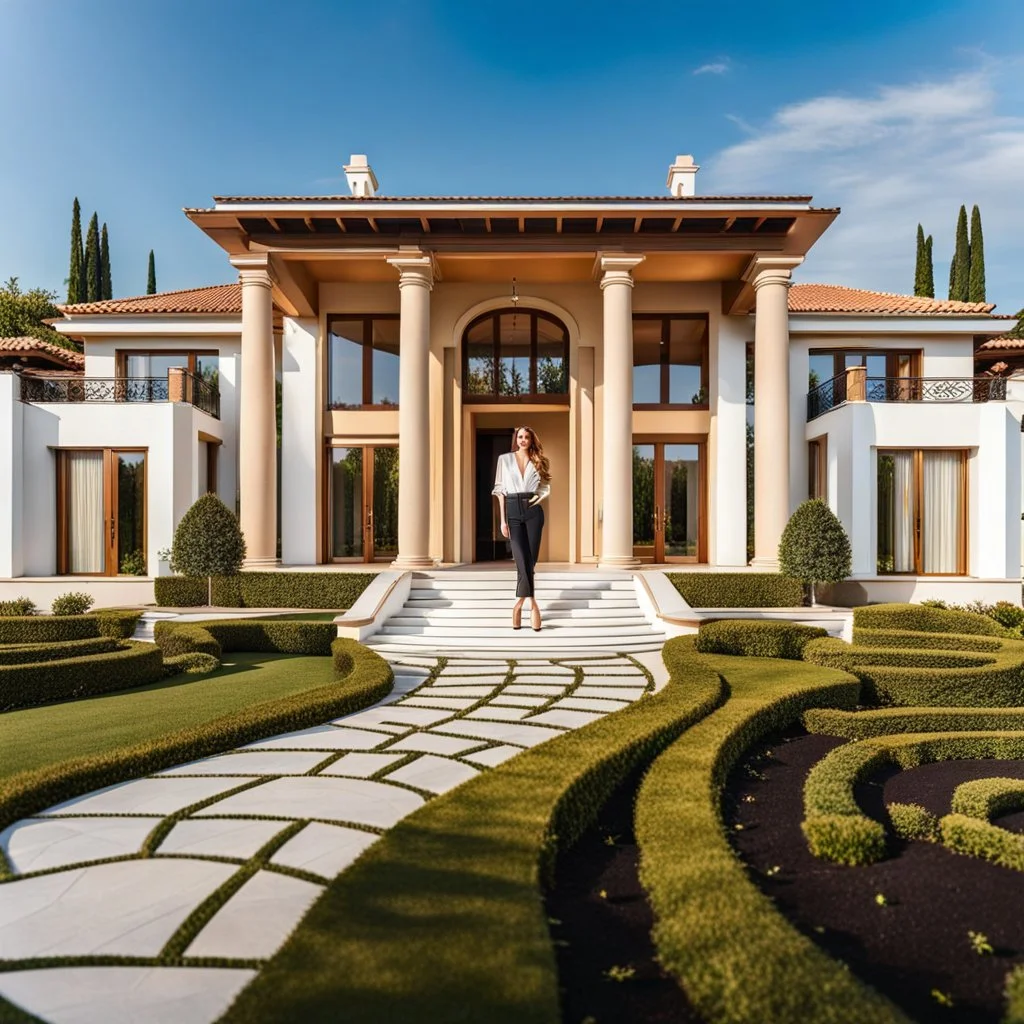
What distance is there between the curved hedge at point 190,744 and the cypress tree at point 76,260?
1390 inches

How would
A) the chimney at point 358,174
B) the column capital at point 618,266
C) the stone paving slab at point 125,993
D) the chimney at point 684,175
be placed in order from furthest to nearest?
the chimney at point 684,175
the chimney at point 358,174
the column capital at point 618,266
the stone paving slab at point 125,993

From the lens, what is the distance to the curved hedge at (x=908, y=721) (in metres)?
6.12

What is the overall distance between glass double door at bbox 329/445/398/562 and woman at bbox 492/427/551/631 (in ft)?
24.9

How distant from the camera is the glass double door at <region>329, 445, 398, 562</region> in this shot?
17469 millimetres

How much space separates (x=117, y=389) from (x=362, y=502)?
6474mm

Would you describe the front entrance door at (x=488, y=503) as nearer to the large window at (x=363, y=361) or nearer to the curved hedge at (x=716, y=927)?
the large window at (x=363, y=361)

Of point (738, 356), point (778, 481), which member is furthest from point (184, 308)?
point (778, 481)

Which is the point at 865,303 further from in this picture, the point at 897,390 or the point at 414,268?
the point at 414,268

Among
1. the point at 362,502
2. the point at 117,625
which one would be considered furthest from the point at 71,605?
the point at 362,502

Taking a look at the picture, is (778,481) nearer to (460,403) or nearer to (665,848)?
(460,403)

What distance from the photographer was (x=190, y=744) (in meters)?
5.13

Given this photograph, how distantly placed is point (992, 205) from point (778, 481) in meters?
30.1

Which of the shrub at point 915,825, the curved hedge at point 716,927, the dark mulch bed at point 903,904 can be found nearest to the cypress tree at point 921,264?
the dark mulch bed at point 903,904

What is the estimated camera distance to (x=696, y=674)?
7.39m
